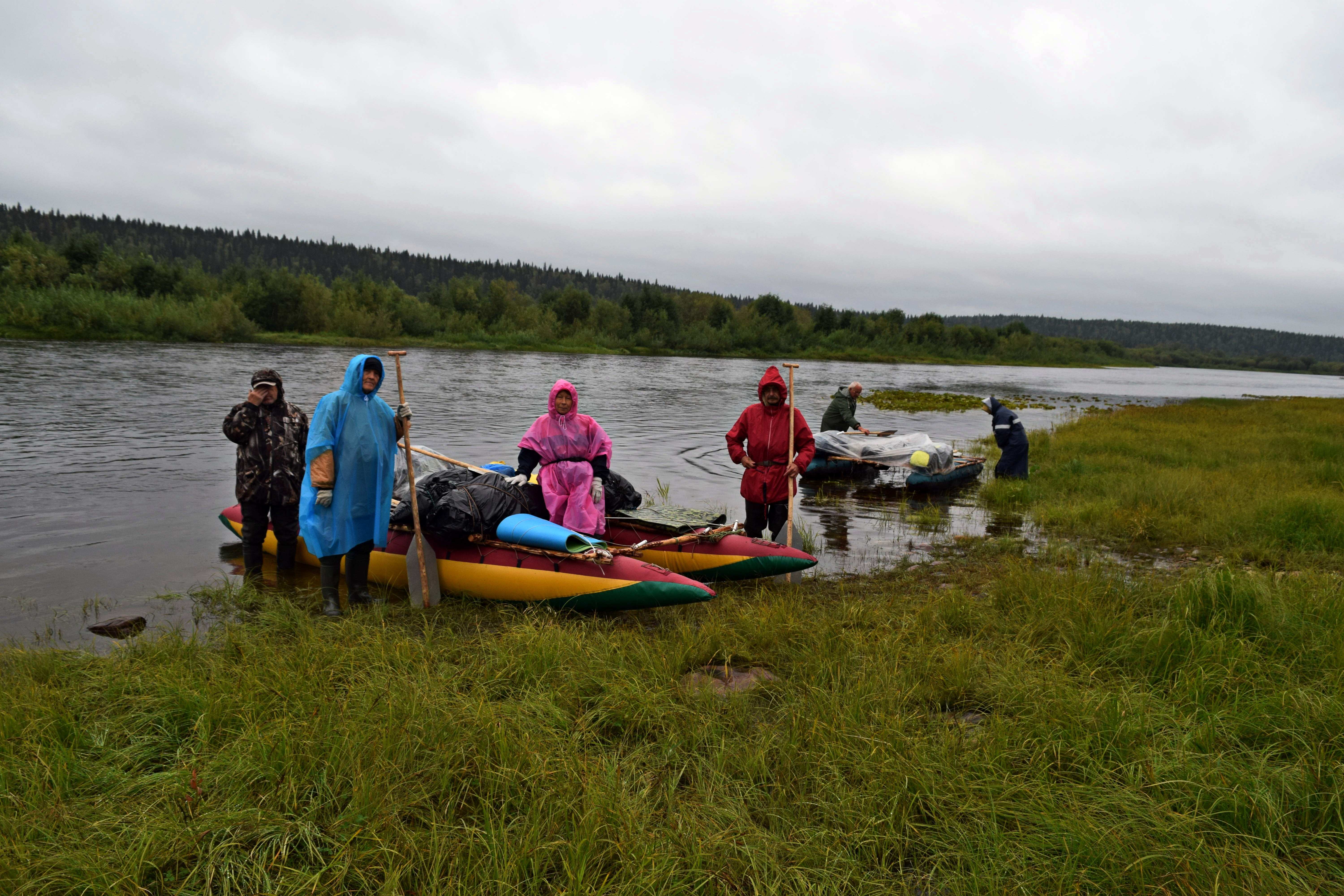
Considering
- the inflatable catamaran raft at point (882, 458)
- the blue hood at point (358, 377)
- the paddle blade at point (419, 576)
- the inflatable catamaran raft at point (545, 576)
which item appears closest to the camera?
the inflatable catamaran raft at point (545, 576)

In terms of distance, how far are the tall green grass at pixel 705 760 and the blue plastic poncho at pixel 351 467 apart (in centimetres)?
113

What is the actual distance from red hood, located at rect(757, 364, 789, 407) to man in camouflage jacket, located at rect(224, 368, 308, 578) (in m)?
4.30

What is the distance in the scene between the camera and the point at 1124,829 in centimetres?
275

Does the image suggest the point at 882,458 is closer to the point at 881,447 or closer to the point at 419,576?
the point at 881,447

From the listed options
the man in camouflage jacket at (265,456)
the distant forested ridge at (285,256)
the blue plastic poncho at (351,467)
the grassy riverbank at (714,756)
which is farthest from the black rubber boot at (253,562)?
the distant forested ridge at (285,256)

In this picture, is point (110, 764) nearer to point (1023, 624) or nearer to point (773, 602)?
point (773, 602)

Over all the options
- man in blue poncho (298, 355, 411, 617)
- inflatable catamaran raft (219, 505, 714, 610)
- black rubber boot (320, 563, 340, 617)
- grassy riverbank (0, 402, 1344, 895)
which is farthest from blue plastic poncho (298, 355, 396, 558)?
grassy riverbank (0, 402, 1344, 895)

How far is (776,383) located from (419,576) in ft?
12.3

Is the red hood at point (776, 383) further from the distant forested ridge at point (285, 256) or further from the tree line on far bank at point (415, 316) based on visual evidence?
the distant forested ridge at point (285, 256)

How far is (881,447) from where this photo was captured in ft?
44.5

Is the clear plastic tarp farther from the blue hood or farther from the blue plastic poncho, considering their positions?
the blue hood

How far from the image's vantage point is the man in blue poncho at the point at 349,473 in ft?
19.2

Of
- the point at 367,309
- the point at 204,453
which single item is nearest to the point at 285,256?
the point at 367,309

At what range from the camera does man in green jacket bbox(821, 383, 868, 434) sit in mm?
14562
